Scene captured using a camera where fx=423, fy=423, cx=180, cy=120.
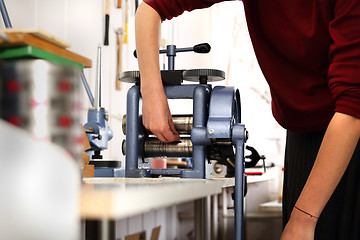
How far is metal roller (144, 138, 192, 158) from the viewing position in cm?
109

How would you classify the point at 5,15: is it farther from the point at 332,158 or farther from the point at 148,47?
the point at 332,158

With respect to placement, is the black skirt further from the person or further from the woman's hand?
the woman's hand

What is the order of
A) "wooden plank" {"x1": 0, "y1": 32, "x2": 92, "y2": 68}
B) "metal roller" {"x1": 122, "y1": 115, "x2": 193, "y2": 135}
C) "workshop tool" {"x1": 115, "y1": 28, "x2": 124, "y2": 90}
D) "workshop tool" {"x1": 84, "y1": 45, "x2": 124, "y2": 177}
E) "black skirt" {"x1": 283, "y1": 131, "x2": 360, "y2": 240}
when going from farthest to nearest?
"workshop tool" {"x1": 115, "y1": 28, "x2": 124, "y2": 90} → "workshop tool" {"x1": 84, "y1": 45, "x2": 124, "y2": 177} → "black skirt" {"x1": 283, "y1": 131, "x2": 360, "y2": 240} → "metal roller" {"x1": 122, "y1": 115, "x2": 193, "y2": 135} → "wooden plank" {"x1": 0, "y1": 32, "x2": 92, "y2": 68}

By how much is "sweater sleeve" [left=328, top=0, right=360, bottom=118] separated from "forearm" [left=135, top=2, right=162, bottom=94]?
1.31 feet

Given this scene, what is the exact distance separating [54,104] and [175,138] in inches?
28.4

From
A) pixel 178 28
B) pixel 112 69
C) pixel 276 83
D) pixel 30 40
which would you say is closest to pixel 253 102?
pixel 178 28

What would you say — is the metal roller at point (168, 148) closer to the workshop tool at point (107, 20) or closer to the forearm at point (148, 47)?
the forearm at point (148, 47)

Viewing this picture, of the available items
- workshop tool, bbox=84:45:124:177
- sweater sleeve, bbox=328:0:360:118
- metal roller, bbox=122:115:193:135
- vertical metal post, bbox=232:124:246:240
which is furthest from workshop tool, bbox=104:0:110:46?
sweater sleeve, bbox=328:0:360:118

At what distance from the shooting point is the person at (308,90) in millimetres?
886

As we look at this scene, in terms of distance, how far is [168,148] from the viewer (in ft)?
3.57

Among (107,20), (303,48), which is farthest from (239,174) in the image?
(107,20)

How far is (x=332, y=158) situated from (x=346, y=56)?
0.23 metres

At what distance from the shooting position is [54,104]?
0.34 meters

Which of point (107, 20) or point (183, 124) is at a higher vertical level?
point (107, 20)
